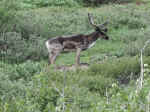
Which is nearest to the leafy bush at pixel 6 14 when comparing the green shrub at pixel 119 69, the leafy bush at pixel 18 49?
the leafy bush at pixel 18 49

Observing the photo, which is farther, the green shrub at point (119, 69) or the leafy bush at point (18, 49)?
the leafy bush at point (18, 49)

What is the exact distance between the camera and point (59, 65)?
12.5 m

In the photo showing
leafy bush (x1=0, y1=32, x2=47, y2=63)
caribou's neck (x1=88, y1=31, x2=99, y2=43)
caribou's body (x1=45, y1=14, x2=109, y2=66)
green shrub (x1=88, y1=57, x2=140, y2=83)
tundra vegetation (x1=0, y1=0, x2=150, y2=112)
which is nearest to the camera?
tundra vegetation (x1=0, y1=0, x2=150, y2=112)

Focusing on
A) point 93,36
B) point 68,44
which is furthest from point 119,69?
point 93,36

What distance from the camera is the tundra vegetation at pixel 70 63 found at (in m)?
4.95

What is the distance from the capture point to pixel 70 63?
43.1 ft

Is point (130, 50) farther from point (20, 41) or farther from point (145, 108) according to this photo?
A: point (145, 108)

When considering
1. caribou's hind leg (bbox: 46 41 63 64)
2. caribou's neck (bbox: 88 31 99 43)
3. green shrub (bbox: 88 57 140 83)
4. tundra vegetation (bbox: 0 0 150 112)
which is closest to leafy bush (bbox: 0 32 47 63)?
tundra vegetation (bbox: 0 0 150 112)

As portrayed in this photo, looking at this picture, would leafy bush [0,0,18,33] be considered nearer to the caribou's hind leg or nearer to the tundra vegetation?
the tundra vegetation

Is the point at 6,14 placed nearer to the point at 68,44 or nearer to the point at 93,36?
the point at 68,44

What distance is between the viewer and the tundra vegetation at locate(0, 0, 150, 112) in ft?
16.2

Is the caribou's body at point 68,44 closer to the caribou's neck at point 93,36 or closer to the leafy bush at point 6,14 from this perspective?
the caribou's neck at point 93,36

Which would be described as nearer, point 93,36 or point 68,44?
point 68,44

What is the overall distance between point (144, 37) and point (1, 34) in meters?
5.40
